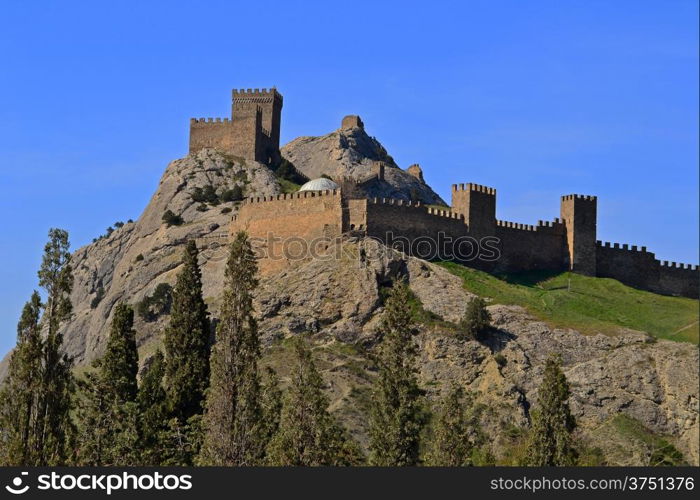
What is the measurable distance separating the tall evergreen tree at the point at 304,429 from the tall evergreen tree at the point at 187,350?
9.38m

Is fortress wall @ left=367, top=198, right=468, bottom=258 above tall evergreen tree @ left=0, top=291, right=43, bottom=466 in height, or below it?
above

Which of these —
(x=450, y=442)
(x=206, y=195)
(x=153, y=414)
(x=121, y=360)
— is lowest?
(x=450, y=442)

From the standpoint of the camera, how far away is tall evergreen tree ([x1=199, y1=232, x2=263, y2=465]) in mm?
50906

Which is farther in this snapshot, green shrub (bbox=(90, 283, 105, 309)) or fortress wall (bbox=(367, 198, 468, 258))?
green shrub (bbox=(90, 283, 105, 309))

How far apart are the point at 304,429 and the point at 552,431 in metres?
10.8

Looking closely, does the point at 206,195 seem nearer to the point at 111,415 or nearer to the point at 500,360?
the point at 500,360

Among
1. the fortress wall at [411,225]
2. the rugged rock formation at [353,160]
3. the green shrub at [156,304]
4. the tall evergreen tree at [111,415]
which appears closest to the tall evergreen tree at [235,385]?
the tall evergreen tree at [111,415]

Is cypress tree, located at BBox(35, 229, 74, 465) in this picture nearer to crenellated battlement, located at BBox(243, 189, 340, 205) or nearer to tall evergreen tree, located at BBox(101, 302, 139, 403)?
tall evergreen tree, located at BBox(101, 302, 139, 403)

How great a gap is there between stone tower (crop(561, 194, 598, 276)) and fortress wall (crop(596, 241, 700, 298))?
3.42ft

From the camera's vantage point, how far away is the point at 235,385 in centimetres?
5203

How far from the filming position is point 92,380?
5622 cm

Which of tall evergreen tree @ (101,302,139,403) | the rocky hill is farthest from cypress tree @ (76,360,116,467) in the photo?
the rocky hill

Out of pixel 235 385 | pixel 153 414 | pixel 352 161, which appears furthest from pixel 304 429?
pixel 352 161

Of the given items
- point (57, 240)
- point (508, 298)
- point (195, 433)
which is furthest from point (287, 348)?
point (57, 240)
